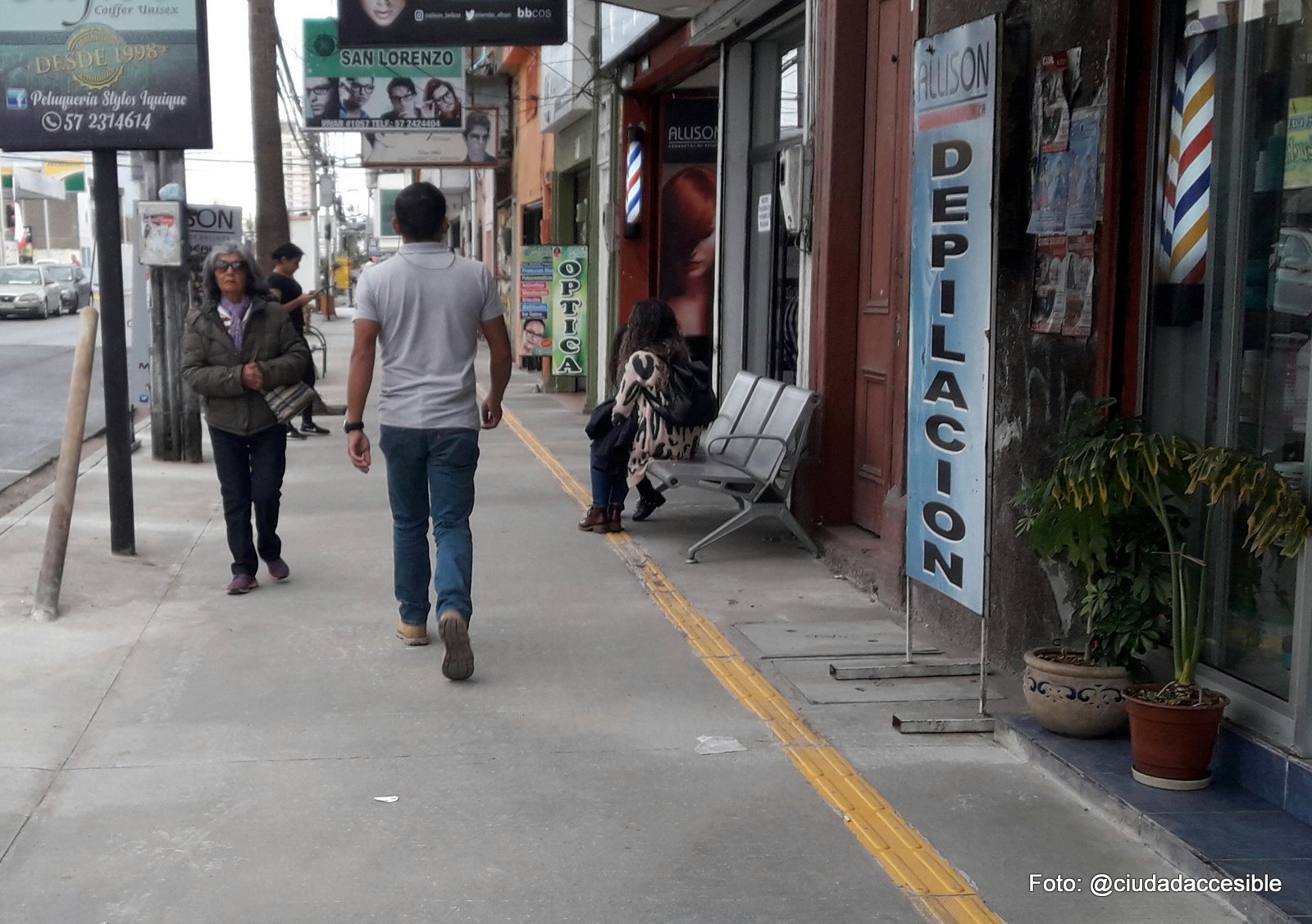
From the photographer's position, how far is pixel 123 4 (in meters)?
7.95

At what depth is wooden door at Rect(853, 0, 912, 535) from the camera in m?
7.70

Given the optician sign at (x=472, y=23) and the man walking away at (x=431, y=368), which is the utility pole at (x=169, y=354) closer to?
the optician sign at (x=472, y=23)

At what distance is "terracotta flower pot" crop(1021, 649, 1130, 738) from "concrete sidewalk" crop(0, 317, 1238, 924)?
23 centimetres

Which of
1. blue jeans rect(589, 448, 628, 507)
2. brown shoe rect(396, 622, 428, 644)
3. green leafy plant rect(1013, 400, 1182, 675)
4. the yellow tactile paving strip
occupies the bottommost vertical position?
the yellow tactile paving strip

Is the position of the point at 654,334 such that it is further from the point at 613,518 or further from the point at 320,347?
the point at 320,347

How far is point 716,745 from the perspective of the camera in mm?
5199

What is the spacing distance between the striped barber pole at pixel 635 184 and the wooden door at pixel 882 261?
6.42 meters

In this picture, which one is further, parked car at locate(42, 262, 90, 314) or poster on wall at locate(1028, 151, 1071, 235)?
parked car at locate(42, 262, 90, 314)

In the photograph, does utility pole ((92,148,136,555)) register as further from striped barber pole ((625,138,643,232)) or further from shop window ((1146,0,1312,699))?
striped barber pole ((625,138,643,232))

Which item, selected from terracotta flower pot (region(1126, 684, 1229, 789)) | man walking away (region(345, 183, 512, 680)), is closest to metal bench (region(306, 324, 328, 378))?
man walking away (region(345, 183, 512, 680))

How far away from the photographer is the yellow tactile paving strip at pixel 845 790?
3.95 metres

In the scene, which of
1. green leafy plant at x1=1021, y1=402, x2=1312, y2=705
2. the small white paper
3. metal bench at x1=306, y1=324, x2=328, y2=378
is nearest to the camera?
green leafy plant at x1=1021, y1=402, x2=1312, y2=705

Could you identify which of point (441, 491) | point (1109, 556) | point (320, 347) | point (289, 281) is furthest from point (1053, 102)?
point (320, 347)

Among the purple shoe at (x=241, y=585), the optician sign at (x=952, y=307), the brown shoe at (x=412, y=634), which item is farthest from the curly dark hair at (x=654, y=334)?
the optician sign at (x=952, y=307)
